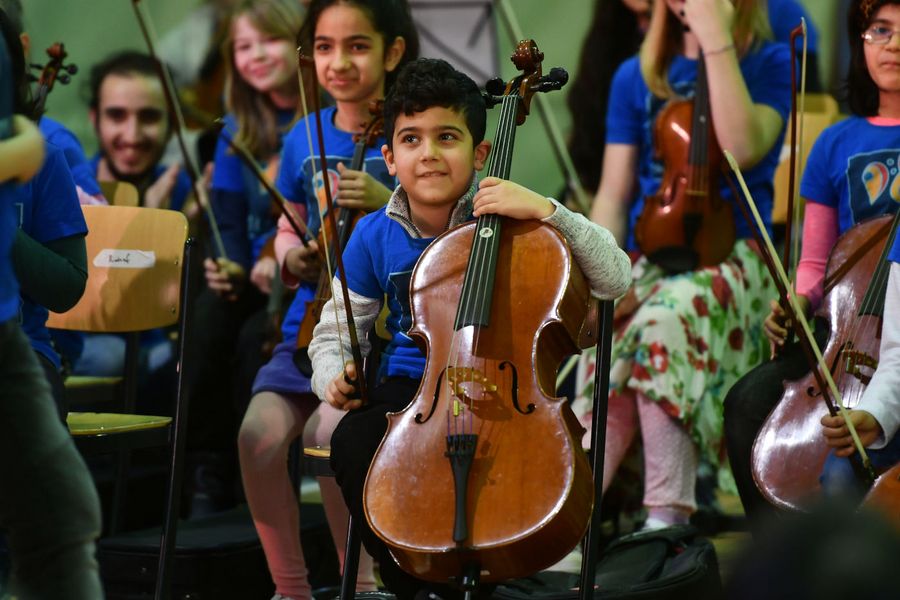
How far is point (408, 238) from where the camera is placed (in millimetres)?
2051

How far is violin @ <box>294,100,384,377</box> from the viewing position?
2.35 metres

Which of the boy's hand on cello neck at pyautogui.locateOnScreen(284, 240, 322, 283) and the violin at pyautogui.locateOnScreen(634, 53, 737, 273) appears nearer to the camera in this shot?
the boy's hand on cello neck at pyautogui.locateOnScreen(284, 240, 322, 283)

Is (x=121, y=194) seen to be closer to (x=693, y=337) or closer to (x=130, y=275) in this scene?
Result: (x=130, y=275)

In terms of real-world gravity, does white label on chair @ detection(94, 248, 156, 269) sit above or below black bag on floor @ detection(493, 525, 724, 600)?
above

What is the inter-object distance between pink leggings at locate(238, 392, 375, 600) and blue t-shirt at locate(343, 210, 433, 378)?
12.7 inches

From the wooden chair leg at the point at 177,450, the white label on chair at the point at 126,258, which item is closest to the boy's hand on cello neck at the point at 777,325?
the wooden chair leg at the point at 177,450

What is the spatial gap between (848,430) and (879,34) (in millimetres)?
793

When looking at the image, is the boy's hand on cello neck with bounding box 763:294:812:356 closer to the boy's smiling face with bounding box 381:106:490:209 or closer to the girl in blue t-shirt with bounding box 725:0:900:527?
the girl in blue t-shirt with bounding box 725:0:900:527

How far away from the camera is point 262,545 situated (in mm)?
2480

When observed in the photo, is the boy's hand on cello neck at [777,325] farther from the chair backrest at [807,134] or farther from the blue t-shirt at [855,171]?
the chair backrest at [807,134]

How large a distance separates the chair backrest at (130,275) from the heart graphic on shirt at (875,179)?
126 cm

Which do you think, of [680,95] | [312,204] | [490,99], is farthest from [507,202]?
[680,95]

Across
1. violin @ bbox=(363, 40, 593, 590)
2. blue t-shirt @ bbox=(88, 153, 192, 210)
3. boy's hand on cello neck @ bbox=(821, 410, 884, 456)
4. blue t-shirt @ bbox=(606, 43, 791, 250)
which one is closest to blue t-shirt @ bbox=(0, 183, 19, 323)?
violin @ bbox=(363, 40, 593, 590)

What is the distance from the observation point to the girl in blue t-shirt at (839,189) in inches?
88.0
